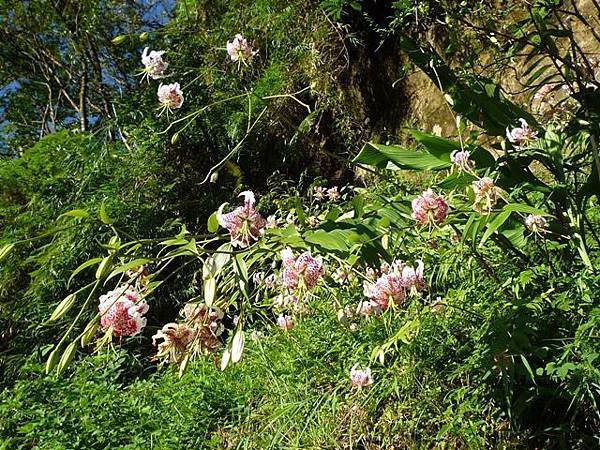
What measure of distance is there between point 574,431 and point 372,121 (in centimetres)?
242

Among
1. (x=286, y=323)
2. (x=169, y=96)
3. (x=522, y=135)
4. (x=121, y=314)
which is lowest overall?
(x=286, y=323)

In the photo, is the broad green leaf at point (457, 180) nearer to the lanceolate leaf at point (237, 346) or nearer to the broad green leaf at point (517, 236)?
the broad green leaf at point (517, 236)

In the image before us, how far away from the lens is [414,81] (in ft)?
10.6

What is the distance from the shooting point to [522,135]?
3.71 feet

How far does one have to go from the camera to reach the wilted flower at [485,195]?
890mm

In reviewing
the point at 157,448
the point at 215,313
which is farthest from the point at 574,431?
the point at 157,448

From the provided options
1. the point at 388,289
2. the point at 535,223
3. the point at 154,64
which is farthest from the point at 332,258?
the point at 154,64

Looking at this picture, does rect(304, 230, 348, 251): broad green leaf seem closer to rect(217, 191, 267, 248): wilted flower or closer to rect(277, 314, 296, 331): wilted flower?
rect(217, 191, 267, 248): wilted flower

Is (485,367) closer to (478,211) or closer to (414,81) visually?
(478,211)

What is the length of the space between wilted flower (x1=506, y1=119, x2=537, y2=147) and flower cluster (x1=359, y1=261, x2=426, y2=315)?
343 millimetres

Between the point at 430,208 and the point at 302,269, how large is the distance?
201 millimetres

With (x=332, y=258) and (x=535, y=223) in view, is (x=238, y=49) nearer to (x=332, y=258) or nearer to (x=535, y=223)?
(x=332, y=258)

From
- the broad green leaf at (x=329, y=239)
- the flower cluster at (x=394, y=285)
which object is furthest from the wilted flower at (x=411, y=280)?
the broad green leaf at (x=329, y=239)

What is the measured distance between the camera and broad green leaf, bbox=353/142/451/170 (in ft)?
3.41
